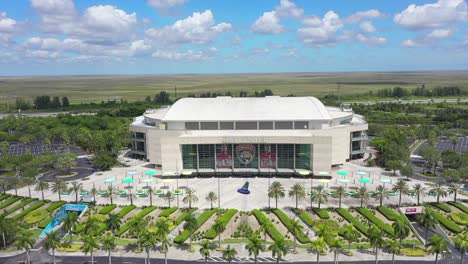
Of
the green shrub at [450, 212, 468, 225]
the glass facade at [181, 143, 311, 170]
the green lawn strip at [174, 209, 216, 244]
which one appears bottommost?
the green shrub at [450, 212, 468, 225]

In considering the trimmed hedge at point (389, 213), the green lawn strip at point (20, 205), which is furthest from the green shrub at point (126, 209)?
the trimmed hedge at point (389, 213)

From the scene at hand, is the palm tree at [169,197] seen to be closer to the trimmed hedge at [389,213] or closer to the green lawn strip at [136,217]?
the green lawn strip at [136,217]

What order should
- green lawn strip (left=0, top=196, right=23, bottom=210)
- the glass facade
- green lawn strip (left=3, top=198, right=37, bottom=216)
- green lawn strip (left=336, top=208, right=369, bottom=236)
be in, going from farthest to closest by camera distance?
the glass facade → green lawn strip (left=0, top=196, right=23, bottom=210) → green lawn strip (left=3, top=198, right=37, bottom=216) → green lawn strip (left=336, top=208, right=369, bottom=236)

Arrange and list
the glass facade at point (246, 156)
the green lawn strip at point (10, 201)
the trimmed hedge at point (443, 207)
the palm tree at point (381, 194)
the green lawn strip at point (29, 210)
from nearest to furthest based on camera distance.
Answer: the trimmed hedge at point (443, 207)
the green lawn strip at point (29, 210)
the palm tree at point (381, 194)
the green lawn strip at point (10, 201)
the glass facade at point (246, 156)

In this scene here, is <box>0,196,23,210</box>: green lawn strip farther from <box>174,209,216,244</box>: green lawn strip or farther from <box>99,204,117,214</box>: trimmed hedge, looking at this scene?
<box>174,209,216,244</box>: green lawn strip

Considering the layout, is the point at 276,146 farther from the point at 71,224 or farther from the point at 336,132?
the point at 71,224

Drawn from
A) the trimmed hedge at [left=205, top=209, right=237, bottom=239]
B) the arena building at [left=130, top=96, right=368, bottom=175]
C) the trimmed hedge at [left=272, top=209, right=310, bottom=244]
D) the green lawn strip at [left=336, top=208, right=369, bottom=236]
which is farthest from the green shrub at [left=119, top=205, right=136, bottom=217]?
the green lawn strip at [left=336, top=208, right=369, bottom=236]

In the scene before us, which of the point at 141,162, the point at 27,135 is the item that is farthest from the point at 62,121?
the point at 141,162
